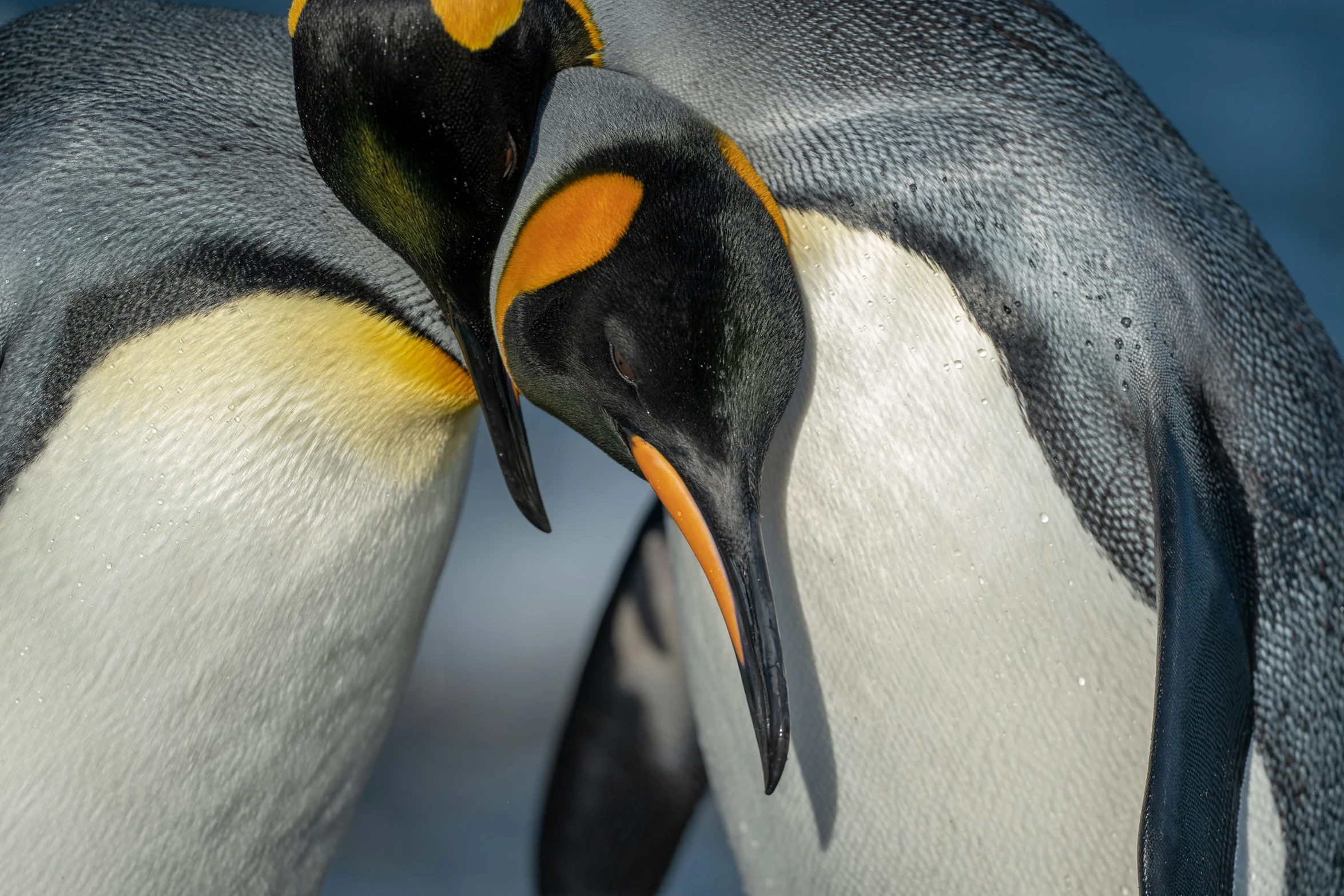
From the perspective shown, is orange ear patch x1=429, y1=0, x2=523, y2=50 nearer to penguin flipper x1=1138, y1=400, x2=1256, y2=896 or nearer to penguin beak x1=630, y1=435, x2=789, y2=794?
penguin beak x1=630, y1=435, x2=789, y2=794

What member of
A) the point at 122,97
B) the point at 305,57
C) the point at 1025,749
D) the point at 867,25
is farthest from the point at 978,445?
the point at 122,97

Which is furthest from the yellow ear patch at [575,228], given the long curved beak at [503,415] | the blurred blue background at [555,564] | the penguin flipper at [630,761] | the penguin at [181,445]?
the blurred blue background at [555,564]

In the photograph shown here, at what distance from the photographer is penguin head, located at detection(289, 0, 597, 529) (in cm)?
94

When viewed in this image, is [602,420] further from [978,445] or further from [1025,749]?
[1025,749]

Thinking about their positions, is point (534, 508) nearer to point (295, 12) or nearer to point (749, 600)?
point (749, 600)

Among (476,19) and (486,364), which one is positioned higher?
(476,19)

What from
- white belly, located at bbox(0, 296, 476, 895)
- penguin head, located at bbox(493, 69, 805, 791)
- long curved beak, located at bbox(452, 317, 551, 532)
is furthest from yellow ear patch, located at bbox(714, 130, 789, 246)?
white belly, located at bbox(0, 296, 476, 895)

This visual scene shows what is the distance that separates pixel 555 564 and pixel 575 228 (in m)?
1.96

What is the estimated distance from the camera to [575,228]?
3.14 feet

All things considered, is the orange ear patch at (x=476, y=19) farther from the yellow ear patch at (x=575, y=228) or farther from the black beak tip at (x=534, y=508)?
the black beak tip at (x=534, y=508)

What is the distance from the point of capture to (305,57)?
38.0 inches

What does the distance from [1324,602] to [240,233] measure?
1066 millimetres

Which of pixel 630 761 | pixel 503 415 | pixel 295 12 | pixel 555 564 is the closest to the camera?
pixel 295 12

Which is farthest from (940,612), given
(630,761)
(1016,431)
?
(630,761)
